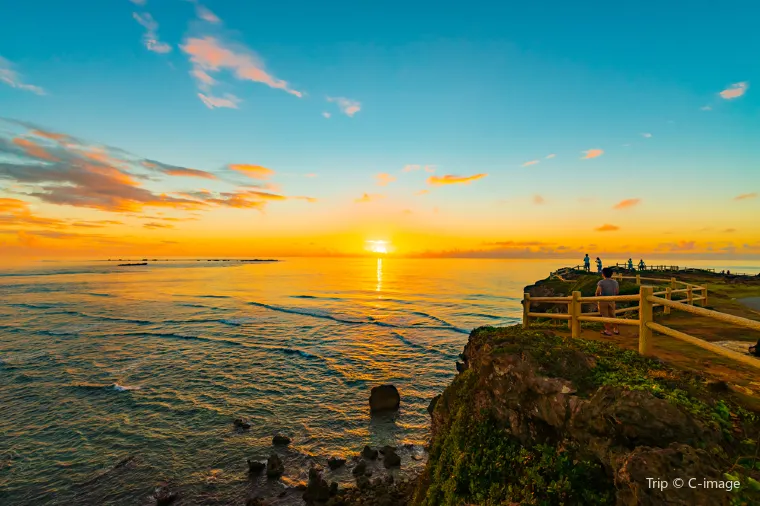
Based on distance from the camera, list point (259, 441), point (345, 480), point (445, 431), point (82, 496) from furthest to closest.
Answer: point (259, 441) < point (345, 480) < point (82, 496) < point (445, 431)

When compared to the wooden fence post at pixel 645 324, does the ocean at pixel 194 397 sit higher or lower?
lower

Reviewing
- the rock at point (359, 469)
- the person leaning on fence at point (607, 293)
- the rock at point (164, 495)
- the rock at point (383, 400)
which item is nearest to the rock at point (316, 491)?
the rock at point (359, 469)

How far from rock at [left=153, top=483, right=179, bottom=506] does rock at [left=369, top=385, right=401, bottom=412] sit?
953cm

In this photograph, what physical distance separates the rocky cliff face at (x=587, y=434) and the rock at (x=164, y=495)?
30.4ft

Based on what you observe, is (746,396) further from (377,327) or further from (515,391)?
(377,327)

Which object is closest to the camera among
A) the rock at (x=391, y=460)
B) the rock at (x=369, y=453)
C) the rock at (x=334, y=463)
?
the rock at (x=334, y=463)

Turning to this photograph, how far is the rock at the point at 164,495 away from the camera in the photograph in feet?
38.9

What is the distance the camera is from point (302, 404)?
63.7 feet

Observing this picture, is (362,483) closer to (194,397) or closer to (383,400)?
(383,400)

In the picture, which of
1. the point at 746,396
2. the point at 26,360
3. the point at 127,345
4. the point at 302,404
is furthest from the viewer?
the point at 127,345

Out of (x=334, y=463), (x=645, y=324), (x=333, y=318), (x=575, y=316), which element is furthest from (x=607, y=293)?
(x=333, y=318)

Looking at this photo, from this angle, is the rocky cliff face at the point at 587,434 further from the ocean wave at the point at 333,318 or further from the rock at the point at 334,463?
the ocean wave at the point at 333,318

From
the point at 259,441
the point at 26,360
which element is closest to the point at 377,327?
the point at 259,441

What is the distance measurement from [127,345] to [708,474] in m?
39.4
